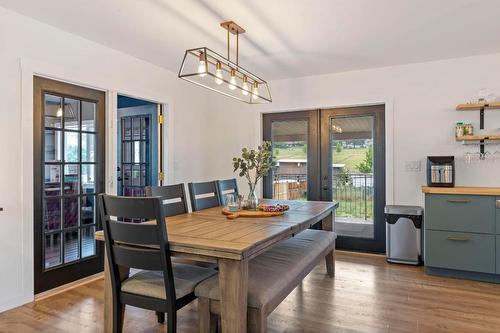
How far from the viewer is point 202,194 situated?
3248mm

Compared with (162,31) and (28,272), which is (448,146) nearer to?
(162,31)

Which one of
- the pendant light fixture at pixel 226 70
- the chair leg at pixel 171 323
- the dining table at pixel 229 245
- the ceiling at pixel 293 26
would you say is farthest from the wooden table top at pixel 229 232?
the ceiling at pixel 293 26

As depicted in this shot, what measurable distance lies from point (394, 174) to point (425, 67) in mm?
1313

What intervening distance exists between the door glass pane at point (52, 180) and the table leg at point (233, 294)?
2.15 m

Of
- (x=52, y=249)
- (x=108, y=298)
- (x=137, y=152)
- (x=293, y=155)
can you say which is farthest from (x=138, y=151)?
(x=108, y=298)

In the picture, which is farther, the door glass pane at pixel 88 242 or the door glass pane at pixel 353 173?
the door glass pane at pixel 353 173

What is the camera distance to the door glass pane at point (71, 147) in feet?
10.6

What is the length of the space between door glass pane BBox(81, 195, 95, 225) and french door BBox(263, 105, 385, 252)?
255 cm

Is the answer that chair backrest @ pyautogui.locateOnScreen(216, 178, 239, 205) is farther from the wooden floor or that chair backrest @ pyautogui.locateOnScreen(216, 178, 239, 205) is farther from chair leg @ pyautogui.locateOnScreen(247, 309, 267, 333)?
chair leg @ pyautogui.locateOnScreen(247, 309, 267, 333)

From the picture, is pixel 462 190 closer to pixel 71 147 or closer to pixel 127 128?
pixel 71 147

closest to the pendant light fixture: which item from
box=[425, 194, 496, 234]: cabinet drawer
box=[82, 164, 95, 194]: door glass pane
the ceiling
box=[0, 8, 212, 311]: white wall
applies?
the ceiling

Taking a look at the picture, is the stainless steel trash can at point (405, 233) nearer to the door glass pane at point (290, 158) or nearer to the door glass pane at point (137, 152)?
the door glass pane at point (290, 158)

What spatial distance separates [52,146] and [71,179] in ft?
1.19

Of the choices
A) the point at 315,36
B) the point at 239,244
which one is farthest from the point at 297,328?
the point at 315,36
